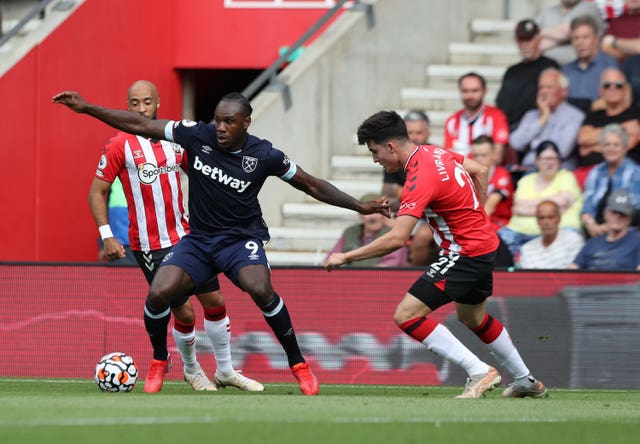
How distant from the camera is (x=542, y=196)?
13273 mm

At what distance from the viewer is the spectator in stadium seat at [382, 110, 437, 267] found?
12.6 meters

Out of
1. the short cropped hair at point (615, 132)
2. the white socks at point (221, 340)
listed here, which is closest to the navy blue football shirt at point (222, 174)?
the white socks at point (221, 340)

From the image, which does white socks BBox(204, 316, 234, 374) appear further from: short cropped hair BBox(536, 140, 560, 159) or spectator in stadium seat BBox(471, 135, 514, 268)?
short cropped hair BBox(536, 140, 560, 159)

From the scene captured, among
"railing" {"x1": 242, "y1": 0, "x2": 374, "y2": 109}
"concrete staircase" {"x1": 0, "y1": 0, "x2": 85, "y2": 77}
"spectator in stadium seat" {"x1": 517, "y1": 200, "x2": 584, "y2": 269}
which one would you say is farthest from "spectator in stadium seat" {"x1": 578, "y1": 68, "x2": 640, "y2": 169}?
"concrete staircase" {"x1": 0, "y1": 0, "x2": 85, "y2": 77}

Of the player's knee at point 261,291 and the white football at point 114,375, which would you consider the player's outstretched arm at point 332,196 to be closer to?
the player's knee at point 261,291

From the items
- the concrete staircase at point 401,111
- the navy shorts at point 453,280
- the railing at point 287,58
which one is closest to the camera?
the navy shorts at point 453,280

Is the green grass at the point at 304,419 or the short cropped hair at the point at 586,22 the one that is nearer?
the green grass at the point at 304,419

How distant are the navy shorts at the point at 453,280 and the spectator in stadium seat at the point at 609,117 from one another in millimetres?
4653

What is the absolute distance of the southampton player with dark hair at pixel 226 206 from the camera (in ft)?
30.0

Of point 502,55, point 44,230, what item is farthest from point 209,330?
point 502,55

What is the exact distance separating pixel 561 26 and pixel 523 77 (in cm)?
83

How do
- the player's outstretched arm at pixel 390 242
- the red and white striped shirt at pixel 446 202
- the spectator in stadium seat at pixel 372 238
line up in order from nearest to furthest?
the player's outstretched arm at pixel 390 242 < the red and white striped shirt at pixel 446 202 < the spectator in stadium seat at pixel 372 238

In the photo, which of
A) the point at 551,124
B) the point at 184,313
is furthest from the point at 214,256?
the point at 551,124

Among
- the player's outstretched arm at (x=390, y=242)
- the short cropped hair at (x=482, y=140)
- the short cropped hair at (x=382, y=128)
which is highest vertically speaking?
the short cropped hair at (x=482, y=140)
